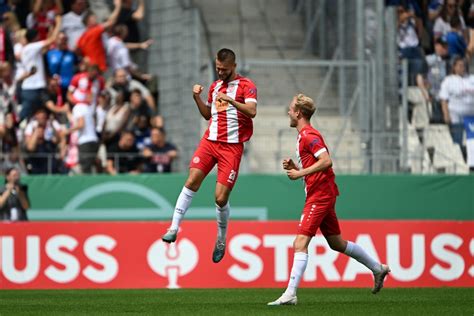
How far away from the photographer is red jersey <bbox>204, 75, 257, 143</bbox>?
44.7 ft

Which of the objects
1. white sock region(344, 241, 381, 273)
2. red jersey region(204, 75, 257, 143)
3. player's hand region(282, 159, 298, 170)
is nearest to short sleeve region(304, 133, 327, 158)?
player's hand region(282, 159, 298, 170)

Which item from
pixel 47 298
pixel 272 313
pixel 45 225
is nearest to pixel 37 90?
pixel 45 225

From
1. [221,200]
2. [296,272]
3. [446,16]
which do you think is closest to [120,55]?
[446,16]

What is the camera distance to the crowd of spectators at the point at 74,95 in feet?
70.5

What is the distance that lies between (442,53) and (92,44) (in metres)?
6.30

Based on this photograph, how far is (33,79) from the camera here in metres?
22.1

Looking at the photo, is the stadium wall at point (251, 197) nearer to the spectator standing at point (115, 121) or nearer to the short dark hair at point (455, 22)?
the spectator standing at point (115, 121)

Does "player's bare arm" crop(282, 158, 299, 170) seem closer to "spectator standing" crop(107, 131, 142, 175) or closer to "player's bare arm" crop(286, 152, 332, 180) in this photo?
"player's bare arm" crop(286, 152, 332, 180)

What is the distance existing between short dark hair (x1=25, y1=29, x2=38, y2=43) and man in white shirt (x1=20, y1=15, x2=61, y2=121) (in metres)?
0.03

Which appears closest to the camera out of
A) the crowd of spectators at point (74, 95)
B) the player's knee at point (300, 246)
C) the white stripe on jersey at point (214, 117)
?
the player's knee at point (300, 246)

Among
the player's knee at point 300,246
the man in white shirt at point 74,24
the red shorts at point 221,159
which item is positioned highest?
the man in white shirt at point 74,24

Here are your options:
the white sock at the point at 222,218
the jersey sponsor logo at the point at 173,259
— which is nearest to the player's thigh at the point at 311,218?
the white sock at the point at 222,218

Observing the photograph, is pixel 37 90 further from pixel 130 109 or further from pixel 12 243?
pixel 12 243

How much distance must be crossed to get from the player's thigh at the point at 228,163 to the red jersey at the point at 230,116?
8 centimetres
